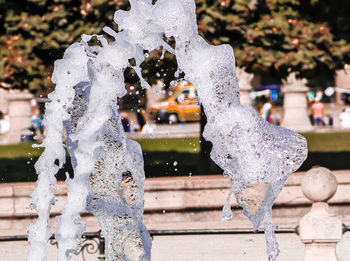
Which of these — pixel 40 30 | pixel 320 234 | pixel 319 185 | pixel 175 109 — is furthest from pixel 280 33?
pixel 175 109

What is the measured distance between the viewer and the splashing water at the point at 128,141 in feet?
18.3

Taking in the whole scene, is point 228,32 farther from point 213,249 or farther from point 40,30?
point 213,249

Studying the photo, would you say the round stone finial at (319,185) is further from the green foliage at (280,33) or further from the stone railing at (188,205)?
the green foliage at (280,33)

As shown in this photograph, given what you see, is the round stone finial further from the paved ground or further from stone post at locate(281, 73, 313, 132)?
stone post at locate(281, 73, 313, 132)

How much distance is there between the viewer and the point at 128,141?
6.09 m

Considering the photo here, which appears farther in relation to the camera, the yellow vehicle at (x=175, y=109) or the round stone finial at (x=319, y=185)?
the yellow vehicle at (x=175, y=109)

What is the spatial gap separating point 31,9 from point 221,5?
2.55 metres

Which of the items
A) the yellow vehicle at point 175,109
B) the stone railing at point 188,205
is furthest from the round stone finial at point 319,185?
the yellow vehicle at point 175,109

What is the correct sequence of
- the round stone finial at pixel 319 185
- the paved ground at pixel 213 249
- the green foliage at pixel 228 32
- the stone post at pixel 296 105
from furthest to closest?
the stone post at pixel 296 105 → the green foliage at pixel 228 32 → the paved ground at pixel 213 249 → the round stone finial at pixel 319 185

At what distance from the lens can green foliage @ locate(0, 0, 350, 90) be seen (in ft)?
42.1

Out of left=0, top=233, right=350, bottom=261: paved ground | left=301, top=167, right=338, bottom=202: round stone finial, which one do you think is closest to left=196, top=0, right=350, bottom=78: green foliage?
left=0, top=233, right=350, bottom=261: paved ground

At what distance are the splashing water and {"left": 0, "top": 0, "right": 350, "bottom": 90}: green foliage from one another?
21.7 ft

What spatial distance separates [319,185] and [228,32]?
5.15m

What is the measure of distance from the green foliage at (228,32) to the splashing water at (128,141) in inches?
261
